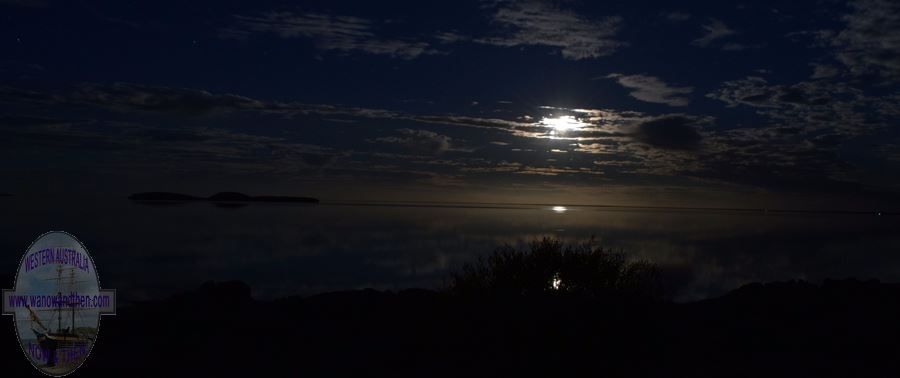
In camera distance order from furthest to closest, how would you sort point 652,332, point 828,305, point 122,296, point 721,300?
point 122,296, point 721,300, point 828,305, point 652,332

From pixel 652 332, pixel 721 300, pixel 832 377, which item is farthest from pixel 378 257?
pixel 832 377

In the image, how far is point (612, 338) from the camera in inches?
376

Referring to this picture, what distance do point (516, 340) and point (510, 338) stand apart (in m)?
0.10

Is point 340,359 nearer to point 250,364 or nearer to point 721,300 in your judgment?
point 250,364

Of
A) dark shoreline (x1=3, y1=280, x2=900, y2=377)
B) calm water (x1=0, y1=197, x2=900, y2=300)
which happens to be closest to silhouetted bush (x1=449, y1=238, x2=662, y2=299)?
dark shoreline (x1=3, y1=280, x2=900, y2=377)

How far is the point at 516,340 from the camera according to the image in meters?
9.55

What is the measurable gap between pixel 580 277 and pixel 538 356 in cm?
644

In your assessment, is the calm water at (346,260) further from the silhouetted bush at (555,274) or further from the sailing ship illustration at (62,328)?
the sailing ship illustration at (62,328)

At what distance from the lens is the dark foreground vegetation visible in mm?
8781

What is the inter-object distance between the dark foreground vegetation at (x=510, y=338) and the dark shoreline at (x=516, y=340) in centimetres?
2

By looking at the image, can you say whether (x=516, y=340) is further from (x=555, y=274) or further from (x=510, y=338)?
(x=555, y=274)

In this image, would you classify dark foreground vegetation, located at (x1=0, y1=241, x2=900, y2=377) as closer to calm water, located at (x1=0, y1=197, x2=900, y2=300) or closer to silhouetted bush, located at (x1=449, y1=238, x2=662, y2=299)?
silhouetted bush, located at (x1=449, y1=238, x2=662, y2=299)

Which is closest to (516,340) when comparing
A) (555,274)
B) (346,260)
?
(555,274)

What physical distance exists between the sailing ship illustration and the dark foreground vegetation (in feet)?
1.61
